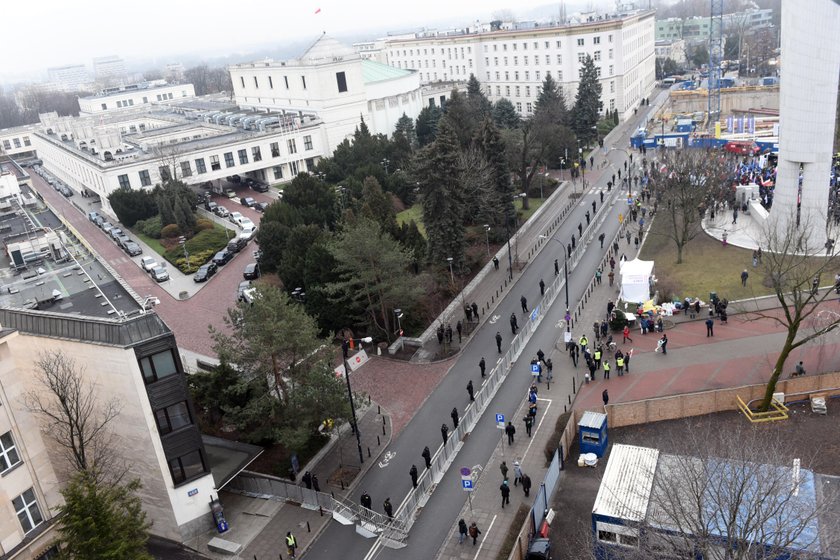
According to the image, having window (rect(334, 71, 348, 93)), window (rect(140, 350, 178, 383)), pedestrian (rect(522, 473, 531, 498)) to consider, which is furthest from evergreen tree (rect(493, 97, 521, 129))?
window (rect(140, 350, 178, 383))

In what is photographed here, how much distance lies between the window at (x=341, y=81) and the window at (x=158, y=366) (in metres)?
59.2

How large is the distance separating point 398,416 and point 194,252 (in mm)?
27822

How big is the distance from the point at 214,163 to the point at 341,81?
18.3 metres

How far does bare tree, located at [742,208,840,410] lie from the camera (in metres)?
23.0

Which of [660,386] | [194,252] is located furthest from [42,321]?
[194,252]

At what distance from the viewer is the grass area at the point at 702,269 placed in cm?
3328

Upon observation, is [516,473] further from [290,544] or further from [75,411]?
[75,411]

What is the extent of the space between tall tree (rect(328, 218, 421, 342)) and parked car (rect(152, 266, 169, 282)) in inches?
688

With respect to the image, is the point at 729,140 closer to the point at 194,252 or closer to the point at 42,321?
the point at 194,252

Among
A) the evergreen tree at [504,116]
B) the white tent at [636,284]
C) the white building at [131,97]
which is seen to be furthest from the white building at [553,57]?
the white building at [131,97]

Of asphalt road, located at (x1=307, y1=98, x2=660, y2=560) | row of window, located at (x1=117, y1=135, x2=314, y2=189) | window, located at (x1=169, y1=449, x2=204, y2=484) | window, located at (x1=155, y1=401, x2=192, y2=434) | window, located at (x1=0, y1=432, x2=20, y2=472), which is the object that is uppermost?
row of window, located at (x1=117, y1=135, x2=314, y2=189)

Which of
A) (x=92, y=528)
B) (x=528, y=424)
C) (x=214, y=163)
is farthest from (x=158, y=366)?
(x=214, y=163)

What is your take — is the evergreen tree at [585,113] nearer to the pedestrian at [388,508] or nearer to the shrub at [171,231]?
the shrub at [171,231]

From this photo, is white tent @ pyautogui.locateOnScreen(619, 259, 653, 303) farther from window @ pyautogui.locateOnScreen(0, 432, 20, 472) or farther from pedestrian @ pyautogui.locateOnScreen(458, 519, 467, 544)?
window @ pyautogui.locateOnScreen(0, 432, 20, 472)
